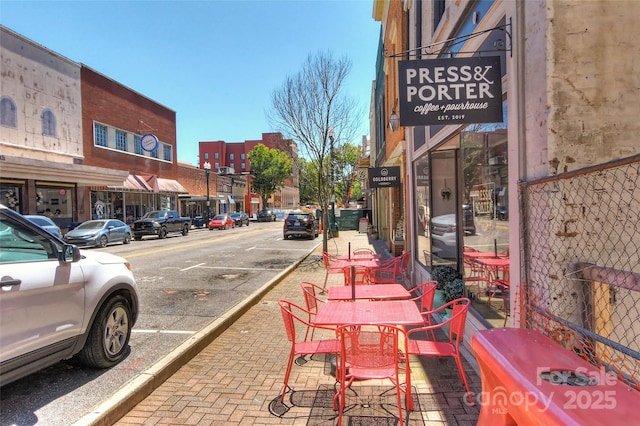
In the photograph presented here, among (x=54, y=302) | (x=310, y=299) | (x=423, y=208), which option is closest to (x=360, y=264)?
(x=423, y=208)

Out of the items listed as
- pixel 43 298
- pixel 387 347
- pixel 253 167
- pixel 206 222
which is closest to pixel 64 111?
pixel 206 222

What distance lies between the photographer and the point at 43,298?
3.40 metres

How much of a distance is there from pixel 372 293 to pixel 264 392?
72.0 inches

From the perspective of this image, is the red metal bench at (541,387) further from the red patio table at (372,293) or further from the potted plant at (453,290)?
the potted plant at (453,290)

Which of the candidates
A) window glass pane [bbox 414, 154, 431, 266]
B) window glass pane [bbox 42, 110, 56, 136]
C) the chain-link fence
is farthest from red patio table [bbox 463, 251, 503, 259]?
window glass pane [bbox 42, 110, 56, 136]

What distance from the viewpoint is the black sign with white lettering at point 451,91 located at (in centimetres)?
388

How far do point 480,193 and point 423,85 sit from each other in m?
1.79

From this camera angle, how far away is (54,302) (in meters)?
3.51

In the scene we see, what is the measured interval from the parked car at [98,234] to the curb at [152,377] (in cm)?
1500

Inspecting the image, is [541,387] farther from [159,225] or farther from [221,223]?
[221,223]

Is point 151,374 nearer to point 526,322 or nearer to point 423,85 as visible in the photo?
point 526,322

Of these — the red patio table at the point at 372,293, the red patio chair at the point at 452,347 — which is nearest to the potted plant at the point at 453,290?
the red patio table at the point at 372,293

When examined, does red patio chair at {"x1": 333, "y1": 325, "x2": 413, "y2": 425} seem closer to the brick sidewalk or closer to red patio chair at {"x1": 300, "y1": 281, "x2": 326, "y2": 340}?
the brick sidewalk

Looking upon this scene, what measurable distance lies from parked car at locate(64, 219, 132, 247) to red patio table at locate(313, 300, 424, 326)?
17304 mm
